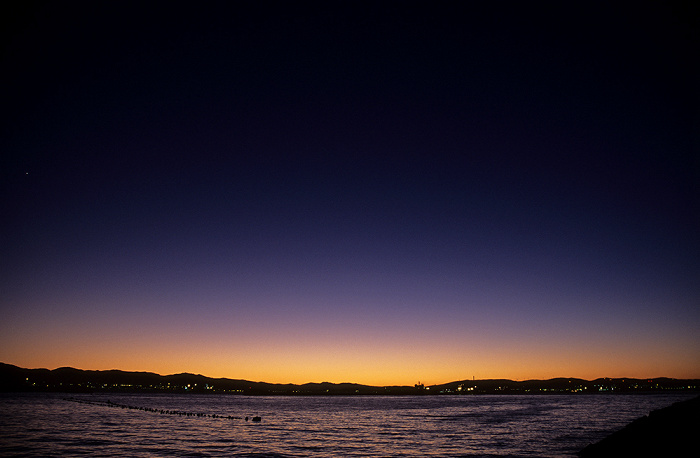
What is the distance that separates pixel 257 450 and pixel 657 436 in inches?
1278

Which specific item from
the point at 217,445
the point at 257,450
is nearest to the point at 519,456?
the point at 257,450

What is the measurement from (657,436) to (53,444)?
5104 centimetres

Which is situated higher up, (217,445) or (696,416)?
(696,416)

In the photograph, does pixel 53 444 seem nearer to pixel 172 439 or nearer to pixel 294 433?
pixel 172 439

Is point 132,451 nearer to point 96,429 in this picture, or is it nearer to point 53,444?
point 53,444

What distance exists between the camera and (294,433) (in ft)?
200

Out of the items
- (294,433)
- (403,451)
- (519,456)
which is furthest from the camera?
(294,433)

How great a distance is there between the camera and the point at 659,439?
29.9 metres

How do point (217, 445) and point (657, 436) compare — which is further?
point (217, 445)

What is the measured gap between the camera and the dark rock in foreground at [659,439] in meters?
27.0

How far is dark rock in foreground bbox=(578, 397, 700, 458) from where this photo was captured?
2703 cm

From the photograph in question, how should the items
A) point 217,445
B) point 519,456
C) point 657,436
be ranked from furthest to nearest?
point 217,445
point 519,456
point 657,436

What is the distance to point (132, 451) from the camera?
4197 cm

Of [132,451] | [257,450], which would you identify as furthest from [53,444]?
[257,450]
